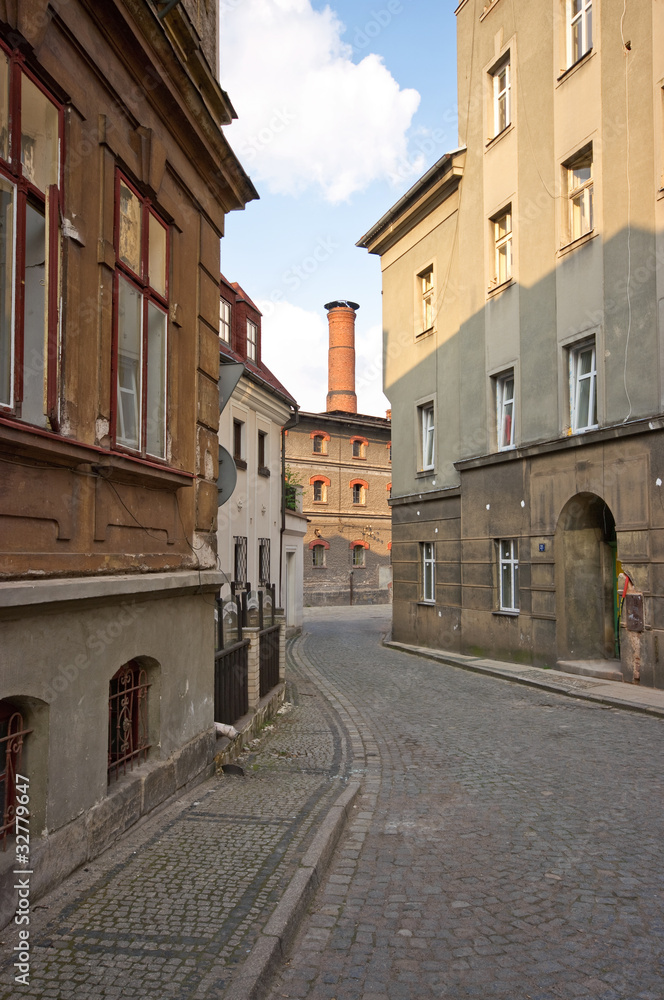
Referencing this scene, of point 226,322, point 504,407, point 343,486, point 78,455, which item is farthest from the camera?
point 343,486

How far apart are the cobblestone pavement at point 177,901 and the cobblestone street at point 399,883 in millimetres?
14

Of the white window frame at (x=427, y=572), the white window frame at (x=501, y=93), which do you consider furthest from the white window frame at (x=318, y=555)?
the white window frame at (x=501, y=93)

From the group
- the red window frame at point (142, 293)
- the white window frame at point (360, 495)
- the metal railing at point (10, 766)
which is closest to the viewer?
the metal railing at point (10, 766)

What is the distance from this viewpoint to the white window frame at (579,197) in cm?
1463

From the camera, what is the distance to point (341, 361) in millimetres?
44656

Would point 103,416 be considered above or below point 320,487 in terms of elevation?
below

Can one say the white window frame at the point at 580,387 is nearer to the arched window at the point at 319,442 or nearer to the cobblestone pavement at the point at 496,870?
the cobblestone pavement at the point at 496,870

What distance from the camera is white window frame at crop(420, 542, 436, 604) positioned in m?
20.9

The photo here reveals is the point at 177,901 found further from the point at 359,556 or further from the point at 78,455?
the point at 359,556

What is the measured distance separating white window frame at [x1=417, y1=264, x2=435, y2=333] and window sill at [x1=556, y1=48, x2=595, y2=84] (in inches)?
247

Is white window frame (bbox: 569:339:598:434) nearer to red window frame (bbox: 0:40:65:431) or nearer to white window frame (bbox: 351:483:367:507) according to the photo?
red window frame (bbox: 0:40:65:431)

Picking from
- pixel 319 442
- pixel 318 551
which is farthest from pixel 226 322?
pixel 318 551

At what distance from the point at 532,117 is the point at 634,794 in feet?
46.4

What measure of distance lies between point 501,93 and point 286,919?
60.1 feet
